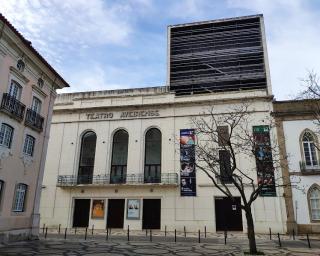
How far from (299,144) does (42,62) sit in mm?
21308

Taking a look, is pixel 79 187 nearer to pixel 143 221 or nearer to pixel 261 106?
pixel 143 221

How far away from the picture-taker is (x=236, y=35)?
37094 mm

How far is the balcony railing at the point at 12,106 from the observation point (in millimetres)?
16156

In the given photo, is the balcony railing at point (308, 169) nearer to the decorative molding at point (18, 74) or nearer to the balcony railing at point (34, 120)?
the balcony railing at point (34, 120)

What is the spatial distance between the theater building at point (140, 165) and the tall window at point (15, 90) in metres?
13.2

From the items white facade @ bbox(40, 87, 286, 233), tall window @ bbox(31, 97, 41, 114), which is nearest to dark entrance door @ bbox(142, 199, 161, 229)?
white facade @ bbox(40, 87, 286, 233)

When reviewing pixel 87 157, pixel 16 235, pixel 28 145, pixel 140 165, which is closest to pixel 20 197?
pixel 16 235

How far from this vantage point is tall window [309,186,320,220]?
23.4 m

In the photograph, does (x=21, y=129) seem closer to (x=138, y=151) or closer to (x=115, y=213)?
(x=138, y=151)

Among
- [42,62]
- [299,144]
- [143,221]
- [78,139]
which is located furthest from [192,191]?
[42,62]

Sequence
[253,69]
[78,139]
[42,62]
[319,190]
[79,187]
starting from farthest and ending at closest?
1. [253,69]
2. [78,139]
3. [79,187]
4. [319,190]
5. [42,62]

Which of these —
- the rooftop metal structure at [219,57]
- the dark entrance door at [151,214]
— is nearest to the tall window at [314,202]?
the dark entrance door at [151,214]

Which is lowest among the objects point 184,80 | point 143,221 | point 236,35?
point 143,221

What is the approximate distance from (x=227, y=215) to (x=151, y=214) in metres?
6.92
